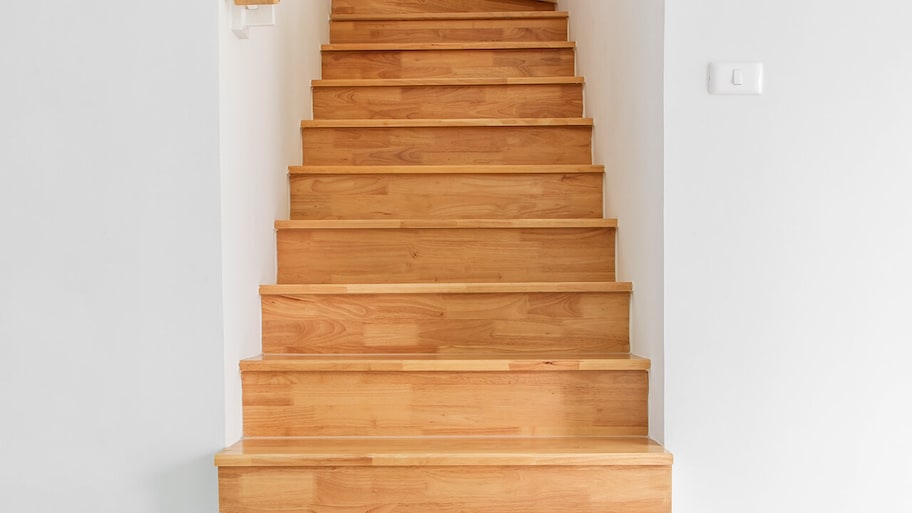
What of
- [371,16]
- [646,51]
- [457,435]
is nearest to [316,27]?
[371,16]

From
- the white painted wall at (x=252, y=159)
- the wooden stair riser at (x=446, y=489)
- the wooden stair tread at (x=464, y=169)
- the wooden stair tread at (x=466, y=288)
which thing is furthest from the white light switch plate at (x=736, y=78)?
the white painted wall at (x=252, y=159)

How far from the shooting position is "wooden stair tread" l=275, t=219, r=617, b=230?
7.34 feet

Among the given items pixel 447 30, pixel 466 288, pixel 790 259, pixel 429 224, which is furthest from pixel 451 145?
pixel 790 259

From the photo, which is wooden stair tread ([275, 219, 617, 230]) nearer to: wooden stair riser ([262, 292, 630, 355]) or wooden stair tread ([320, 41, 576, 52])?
wooden stair riser ([262, 292, 630, 355])

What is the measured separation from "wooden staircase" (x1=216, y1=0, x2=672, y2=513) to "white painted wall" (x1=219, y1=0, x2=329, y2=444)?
7 centimetres

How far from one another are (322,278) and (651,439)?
93 cm

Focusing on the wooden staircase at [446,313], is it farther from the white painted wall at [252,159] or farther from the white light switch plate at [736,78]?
the white light switch plate at [736,78]

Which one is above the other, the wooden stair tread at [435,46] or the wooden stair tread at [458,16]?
the wooden stair tread at [458,16]

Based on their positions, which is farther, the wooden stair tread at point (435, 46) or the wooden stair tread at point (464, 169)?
the wooden stair tread at point (435, 46)

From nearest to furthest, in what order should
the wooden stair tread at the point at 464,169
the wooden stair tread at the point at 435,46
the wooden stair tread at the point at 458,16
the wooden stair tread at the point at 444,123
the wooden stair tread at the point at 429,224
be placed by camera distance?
1. the wooden stair tread at the point at 429,224
2. the wooden stair tread at the point at 464,169
3. the wooden stair tread at the point at 444,123
4. the wooden stair tread at the point at 435,46
5. the wooden stair tread at the point at 458,16

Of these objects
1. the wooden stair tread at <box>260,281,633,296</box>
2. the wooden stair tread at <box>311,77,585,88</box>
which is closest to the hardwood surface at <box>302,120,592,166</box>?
the wooden stair tread at <box>311,77,585,88</box>

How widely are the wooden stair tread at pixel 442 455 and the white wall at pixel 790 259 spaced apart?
137 millimetres

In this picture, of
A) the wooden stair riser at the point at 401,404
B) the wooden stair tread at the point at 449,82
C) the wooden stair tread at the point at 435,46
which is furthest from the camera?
the wooden stair tread at the point at 435,46

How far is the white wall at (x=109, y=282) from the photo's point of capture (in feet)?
5.70
